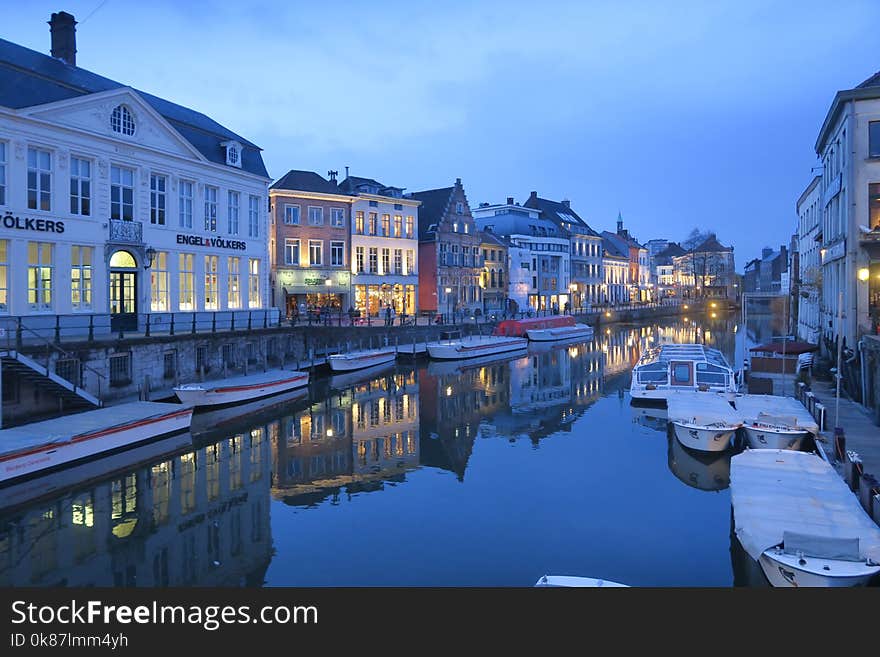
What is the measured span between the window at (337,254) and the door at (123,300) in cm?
2193

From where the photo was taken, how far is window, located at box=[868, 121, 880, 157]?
24.9 m

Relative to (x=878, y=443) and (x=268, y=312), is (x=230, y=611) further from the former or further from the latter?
(x=268, y=312)

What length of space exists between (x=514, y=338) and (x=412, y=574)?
41.7 metres

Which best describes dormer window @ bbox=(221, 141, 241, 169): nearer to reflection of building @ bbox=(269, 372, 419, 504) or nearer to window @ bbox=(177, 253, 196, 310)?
window @ bbox=(177, 253, 196, 310)

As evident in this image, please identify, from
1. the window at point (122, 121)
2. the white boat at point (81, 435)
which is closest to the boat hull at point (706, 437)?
the white boat at point (81, 435)

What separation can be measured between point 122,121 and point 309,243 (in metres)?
21.7

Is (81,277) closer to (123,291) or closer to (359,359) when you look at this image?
(123,291)

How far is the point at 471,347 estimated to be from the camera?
4638 cm

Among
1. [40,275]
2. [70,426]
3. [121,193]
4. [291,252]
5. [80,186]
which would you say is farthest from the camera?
[291,252]

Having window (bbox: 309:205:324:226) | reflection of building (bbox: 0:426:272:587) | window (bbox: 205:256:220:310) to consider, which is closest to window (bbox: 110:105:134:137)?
window (bbox: 205:256:220:310)

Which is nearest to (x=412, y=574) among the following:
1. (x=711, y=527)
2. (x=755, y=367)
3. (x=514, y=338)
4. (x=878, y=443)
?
(x=711, y=527)

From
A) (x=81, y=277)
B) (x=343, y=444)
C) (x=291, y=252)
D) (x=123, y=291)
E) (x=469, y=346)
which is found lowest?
(x=343, y=444)

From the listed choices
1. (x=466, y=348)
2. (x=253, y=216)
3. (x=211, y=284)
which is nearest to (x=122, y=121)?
(x=211, y=284)

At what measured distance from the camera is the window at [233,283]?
34719 mm
